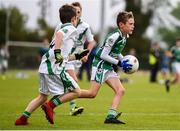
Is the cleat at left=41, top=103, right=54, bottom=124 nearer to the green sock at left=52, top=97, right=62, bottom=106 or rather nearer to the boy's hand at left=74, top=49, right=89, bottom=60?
the green sock at left=52, top=97, right=62, bottom=106

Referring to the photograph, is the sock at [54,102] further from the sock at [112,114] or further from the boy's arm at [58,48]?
the sock at [112,114]

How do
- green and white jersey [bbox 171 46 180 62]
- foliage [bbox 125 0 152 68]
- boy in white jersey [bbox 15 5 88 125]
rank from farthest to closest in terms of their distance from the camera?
foliage [bbox 125 0 152 68] → green and white jersey [bbox 171 46 180 62] → boy in white jersey [bbox 15 5 88 125]

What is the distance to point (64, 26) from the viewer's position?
12.2 metres

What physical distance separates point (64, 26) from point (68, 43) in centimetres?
32

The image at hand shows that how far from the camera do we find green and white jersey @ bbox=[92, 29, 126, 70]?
13.0 m

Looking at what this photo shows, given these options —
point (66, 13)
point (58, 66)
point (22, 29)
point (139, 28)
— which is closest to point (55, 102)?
point (58, 66)

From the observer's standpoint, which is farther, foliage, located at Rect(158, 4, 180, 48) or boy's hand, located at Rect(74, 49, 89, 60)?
foliage, located at Rect(158, 4, 180, 48)

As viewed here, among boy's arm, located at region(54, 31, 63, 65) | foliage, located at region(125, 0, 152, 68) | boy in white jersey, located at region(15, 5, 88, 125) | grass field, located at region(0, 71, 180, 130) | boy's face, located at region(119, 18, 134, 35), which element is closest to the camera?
boy's arm, located at region(54, 31, 63, 65)

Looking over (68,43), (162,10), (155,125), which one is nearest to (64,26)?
(68,43)

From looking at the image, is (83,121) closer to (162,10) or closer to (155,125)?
(155,125)

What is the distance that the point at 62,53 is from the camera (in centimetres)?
1232

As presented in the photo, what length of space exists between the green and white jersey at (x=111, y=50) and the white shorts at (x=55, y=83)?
117cm

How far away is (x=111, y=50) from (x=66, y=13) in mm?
1359

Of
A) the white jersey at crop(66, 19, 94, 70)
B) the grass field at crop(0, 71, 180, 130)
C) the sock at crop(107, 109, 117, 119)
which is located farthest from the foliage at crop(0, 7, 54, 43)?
the sock at crop(107, 109, 117, 119)
